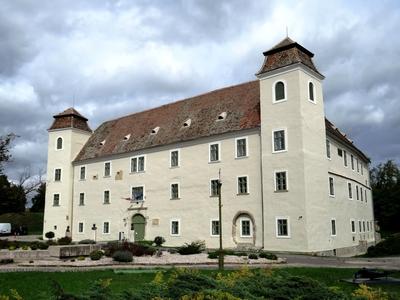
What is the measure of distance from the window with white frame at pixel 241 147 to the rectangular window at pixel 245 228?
497cm

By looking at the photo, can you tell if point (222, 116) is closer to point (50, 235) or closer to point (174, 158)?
point (174, 158)

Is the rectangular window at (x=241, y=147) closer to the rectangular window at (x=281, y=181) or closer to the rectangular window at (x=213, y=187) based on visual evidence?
the rectangular window at (x=213, y=187)

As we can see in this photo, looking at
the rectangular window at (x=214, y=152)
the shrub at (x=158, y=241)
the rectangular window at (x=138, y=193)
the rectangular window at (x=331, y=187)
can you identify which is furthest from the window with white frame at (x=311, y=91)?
the rectangular window at (x=138, y=193)

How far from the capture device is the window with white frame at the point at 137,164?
39656 mm

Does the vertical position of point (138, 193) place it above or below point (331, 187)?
above

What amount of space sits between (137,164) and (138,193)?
276 cm

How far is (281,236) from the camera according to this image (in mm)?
28969

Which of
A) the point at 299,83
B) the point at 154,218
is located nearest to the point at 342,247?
the point at 299,83

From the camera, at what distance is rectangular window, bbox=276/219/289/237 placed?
94.9 feet

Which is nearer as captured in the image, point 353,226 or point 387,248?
point 387,248

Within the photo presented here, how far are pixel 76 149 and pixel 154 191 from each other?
1426 centimetres

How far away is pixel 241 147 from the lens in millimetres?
32750

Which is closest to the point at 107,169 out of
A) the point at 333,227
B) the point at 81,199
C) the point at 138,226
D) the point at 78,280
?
the point at 81,199

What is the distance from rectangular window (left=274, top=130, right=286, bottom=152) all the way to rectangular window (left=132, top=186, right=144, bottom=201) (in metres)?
14.3
